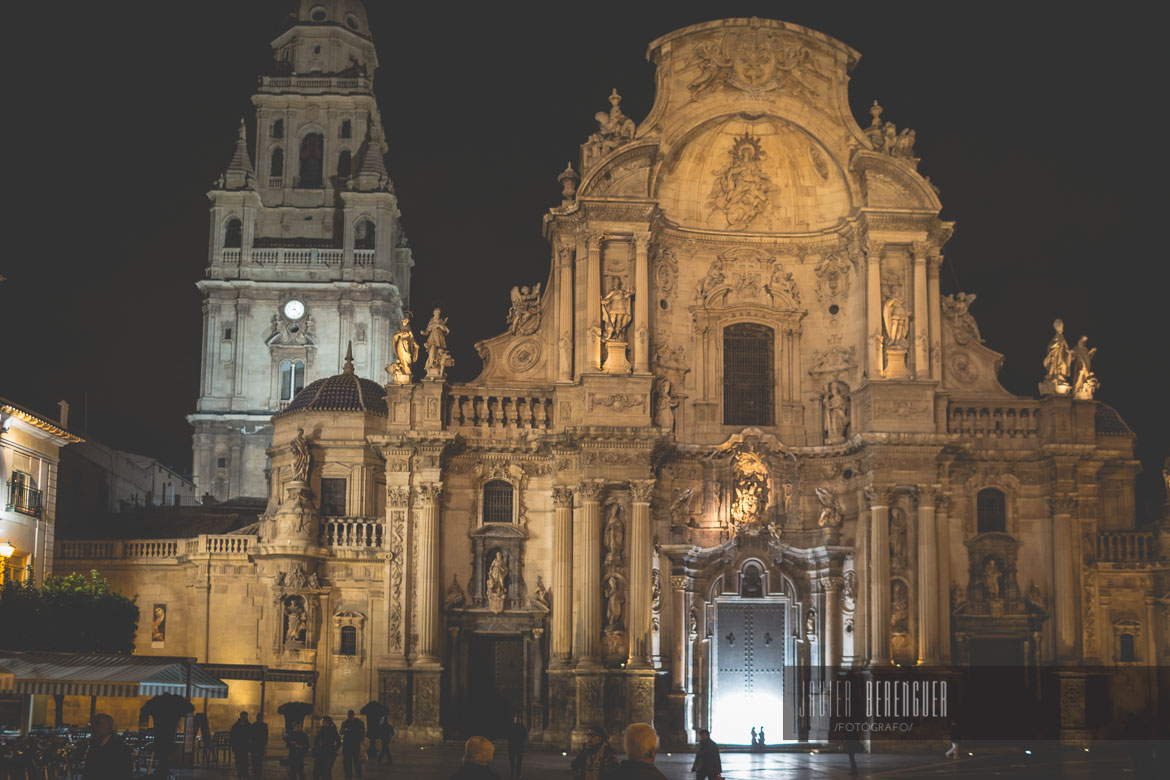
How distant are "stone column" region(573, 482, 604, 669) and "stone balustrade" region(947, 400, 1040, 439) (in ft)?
31.8

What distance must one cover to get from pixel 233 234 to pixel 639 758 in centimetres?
6024

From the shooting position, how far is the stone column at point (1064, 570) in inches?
1449

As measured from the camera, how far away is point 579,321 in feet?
124

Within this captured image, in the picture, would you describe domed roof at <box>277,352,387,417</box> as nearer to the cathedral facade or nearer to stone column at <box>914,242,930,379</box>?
the cathedral facade

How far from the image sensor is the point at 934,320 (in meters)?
38.3

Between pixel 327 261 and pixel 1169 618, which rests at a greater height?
pixel 327 261

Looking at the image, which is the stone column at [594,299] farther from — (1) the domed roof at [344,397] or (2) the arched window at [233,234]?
(2) the arched window at [233,234]

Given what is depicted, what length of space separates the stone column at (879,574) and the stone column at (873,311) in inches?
123

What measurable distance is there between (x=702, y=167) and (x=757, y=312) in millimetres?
4264

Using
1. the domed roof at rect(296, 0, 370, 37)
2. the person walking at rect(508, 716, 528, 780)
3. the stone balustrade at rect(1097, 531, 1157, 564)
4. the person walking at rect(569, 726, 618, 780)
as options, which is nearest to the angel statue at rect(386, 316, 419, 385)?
the person walking at rect(508, 716, 528, 780)

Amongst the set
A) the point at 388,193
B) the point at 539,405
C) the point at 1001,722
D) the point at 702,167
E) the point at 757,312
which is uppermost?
the point at 388,193

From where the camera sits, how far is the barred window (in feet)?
133

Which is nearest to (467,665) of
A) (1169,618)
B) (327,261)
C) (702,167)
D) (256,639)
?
(256,639)

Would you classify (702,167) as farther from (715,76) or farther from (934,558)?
(934,558)
